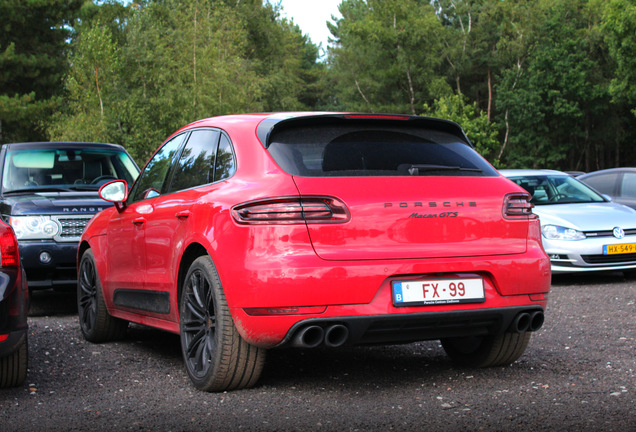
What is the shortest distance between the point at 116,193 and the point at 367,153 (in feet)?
8.59

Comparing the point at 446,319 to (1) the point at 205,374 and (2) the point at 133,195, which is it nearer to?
(1) the point at 205,374

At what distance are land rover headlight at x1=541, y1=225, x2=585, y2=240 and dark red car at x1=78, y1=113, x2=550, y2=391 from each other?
19.8ft

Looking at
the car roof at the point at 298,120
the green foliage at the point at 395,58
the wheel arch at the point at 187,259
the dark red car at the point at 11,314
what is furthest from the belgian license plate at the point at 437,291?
the green foliage at the point at 395,58

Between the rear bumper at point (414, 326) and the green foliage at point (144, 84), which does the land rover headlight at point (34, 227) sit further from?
the green foliage at point (144, 84)

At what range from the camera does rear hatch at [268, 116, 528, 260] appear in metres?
4.45

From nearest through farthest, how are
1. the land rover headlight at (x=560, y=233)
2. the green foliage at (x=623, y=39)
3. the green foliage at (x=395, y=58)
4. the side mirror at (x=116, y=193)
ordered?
the side mirror at (x=116, y=193), the land rover headlight at (x=560, y=233), the green foliage at (x=623, y=39), the green foliage at (x=395, y=58)

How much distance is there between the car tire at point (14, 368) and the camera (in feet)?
16.7

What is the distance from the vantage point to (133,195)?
6605 millimetres

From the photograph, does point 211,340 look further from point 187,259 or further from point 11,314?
point 11,314

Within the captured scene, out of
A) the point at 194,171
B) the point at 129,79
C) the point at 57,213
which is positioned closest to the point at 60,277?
the point at 57,213

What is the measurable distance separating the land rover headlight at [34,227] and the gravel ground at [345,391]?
1.54 metres

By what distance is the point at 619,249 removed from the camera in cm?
1093

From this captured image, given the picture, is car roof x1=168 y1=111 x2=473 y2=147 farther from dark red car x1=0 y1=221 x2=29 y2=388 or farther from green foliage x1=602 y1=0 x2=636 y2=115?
green foliage x1=602 y1=0 x2=636 y2=115

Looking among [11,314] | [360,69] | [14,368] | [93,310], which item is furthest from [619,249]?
[360,69]
